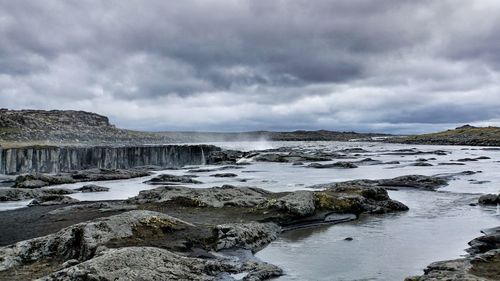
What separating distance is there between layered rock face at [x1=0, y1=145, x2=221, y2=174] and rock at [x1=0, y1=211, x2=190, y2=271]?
50.0 m

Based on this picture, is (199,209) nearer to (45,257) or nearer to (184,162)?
(45,257)

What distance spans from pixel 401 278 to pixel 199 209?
10.8m

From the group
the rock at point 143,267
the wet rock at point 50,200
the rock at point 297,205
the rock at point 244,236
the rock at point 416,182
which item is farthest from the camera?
the rock at point 416,182

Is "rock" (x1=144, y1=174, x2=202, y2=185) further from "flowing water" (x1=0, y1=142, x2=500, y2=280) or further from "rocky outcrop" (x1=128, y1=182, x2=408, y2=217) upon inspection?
"flowing water" (x1=0, y1=142, x2=500, y2=280)

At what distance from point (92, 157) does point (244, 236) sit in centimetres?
5994

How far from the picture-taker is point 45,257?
12.1 meters

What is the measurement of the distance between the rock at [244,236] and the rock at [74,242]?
1.97 metres

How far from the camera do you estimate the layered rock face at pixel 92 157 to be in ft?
201

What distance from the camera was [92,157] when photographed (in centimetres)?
6944

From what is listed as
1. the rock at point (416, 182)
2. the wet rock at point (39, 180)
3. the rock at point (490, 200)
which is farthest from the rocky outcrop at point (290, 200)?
the wet rock at point (39, 180)

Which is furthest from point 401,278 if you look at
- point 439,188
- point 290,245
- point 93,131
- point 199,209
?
point 93,131

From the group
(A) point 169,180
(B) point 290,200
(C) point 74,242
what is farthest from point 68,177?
(C) point 74,242

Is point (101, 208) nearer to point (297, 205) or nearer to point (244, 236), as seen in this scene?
point (297, 205)

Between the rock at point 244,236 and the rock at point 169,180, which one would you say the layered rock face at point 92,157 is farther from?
the rock at point 244,236
